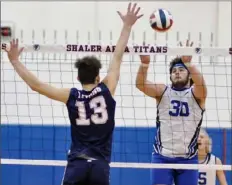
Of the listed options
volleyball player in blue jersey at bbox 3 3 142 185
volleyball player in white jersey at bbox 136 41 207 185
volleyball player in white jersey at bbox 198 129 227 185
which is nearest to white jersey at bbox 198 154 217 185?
volleyball player in white jersey at bbox 198 129 227 185

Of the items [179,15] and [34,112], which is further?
[179,15]

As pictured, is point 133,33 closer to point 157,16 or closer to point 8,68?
point 8,68

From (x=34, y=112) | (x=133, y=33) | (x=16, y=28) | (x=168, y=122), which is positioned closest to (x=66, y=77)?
(x=34, y=112)

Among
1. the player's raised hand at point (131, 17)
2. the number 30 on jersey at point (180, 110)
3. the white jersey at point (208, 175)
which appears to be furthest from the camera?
the white jersey at point (208, 175)

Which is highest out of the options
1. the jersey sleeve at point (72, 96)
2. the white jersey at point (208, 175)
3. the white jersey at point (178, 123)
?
the jersey sleeve at point (72, 96)

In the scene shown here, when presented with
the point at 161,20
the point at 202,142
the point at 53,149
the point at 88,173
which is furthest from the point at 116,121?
the point at 88,173

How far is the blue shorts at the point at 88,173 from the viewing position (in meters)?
3.47

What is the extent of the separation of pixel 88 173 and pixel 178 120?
1.66 meters

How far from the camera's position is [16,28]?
1067 centimetres

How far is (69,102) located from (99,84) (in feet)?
0.74

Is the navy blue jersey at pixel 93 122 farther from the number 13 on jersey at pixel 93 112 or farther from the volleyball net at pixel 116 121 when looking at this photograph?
the volleyball net at pixel 116 121

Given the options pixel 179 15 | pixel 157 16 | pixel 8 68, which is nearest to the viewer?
pixel 157 16

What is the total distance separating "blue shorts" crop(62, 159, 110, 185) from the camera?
11.4ft

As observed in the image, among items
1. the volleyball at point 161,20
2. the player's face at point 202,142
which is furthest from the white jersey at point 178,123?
the player's face at point 202,142
